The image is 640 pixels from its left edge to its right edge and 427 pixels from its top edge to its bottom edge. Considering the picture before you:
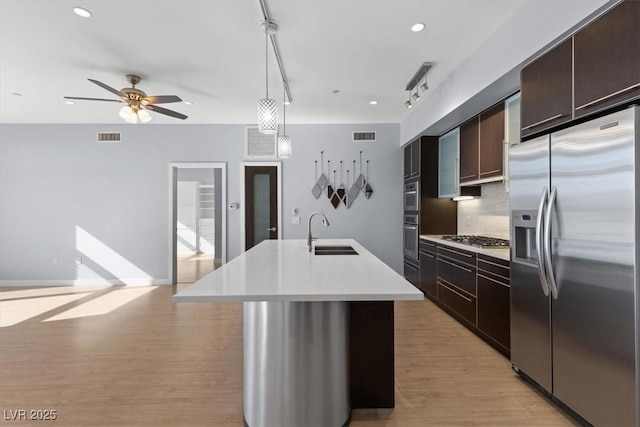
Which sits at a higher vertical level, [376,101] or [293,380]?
[376,101]

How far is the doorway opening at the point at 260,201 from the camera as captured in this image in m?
5.64

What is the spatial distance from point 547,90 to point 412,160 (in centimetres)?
297

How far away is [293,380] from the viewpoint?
5.29 ft

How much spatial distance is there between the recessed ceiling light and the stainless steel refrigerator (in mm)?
3423

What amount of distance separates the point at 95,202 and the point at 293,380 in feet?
18.2

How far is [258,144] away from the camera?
565 cm

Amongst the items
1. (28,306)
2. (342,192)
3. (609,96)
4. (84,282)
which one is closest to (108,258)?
(84,282)

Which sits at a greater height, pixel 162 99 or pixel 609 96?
pixel 162 99

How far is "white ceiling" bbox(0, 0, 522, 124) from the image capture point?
251cm

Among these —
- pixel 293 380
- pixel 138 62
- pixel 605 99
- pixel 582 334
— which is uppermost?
pixel 138 62

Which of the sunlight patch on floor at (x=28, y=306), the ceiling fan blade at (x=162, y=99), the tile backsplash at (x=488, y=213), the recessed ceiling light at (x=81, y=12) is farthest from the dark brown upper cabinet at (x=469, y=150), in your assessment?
the sunlight patch on floor at (x=28, y=306)

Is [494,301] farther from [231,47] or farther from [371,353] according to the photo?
[231,47]

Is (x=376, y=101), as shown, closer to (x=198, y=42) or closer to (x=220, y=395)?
(x=198, y=42)

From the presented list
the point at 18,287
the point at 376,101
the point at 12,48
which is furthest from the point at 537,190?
the point at 18,287
